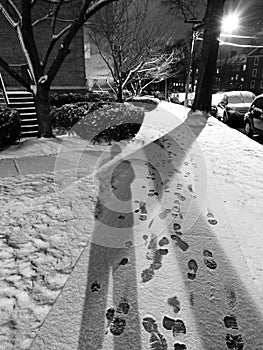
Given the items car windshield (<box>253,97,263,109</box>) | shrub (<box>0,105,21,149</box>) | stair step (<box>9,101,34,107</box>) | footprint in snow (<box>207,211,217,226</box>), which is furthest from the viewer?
stair step (<box>9,101,34,107</box>)

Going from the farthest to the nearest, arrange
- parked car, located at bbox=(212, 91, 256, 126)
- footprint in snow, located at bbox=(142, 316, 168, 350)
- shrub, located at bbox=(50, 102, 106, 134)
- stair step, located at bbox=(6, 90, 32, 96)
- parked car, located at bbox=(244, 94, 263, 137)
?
1. parked car, located at bbox=(212, 91, 256, 126)
2. stair step, located at bbox=(6, 90, 32, 96)
3. parked car, located at bbox=(244, 94, 263, 137)
4. shrub, located at bbox=(50, 102, 106, 134)
5. footprint in snow, located at bbox=(142, 316, 168, 350)

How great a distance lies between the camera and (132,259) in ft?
8.23

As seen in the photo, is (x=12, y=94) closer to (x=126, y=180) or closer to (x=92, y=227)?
(x=126, y=180)

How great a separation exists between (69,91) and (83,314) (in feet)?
41.9

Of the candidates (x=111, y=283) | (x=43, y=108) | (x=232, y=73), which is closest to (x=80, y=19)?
(x=43, y=108)

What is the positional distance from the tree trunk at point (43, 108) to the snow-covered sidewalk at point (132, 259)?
2.16 meters

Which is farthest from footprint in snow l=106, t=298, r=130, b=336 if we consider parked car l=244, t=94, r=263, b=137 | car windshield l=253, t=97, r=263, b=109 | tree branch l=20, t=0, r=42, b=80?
car windshield l=253, t=97, r=263, b=109

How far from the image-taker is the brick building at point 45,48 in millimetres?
11556

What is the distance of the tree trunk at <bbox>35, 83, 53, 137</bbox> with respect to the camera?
6168mm

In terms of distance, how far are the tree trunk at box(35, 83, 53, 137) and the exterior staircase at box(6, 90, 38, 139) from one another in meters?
1.65

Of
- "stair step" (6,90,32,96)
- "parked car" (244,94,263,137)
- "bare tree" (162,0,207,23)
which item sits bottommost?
"parked car" (244,94,263,137)

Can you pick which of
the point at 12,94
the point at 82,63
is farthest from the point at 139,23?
the point at 12,94

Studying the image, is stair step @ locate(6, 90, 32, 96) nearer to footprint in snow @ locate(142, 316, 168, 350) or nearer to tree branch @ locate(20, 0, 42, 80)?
tree branch @ locate(20, 0, 42, 80)

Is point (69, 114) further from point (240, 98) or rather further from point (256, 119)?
point (240, 98)
